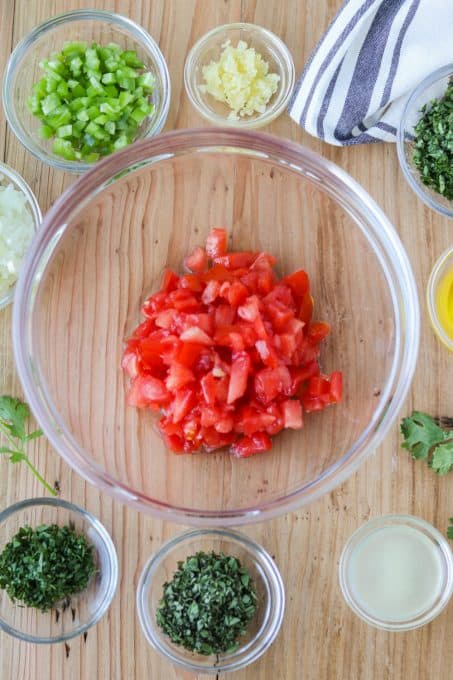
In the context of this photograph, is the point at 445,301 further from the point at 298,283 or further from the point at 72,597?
the point at 72,597

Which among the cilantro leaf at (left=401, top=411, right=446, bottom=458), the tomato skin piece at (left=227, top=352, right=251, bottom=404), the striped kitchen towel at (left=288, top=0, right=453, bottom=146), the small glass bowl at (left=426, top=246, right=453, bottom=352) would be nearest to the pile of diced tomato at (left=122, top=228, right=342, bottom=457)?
the tomato skin piece at (left=227, top=352, right=251, bottom=404)

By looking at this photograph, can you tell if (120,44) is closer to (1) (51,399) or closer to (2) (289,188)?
(2) (289,188)

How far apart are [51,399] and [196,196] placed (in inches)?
26.8

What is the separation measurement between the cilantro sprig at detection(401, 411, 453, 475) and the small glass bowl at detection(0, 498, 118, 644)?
2.85 feet

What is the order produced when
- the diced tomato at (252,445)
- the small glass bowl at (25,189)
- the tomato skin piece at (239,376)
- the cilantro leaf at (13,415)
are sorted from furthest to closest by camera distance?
the small glass bowl at (25,189)
the cilantro leaf at (13,415)
the diced tomato at (252,445)
the tomato skin piece at (239,376)

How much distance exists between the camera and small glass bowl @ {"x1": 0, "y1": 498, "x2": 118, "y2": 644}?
2566mm

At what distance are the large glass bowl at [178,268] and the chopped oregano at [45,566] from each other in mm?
263

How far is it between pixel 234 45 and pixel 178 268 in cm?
68

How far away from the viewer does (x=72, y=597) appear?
2.60m

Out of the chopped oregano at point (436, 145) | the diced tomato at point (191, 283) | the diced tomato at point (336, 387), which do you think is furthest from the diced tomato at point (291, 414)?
the chopped oregano at point (436, 145)

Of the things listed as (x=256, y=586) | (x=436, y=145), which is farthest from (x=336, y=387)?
(x=436, y=145)

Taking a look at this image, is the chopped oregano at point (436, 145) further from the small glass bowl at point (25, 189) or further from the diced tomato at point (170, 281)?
the small glass bowl at point (25, 189)

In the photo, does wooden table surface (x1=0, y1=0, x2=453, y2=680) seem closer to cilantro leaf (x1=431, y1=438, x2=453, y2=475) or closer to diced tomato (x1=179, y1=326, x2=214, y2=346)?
cilantro leaf (x1=431, y1=438, x2=453, y2=475)

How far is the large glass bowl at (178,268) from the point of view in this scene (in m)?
2.41
